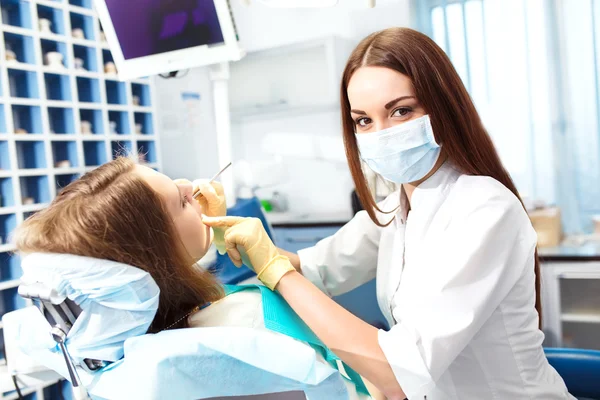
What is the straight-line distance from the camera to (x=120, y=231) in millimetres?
956

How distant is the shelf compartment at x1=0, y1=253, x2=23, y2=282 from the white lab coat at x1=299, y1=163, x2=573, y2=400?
149 centimetres

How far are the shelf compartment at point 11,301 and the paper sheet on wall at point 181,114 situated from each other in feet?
4.85

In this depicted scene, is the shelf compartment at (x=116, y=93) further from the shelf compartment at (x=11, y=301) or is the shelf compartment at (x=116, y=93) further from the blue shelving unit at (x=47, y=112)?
the shelf compartment at (x=11, y=301)

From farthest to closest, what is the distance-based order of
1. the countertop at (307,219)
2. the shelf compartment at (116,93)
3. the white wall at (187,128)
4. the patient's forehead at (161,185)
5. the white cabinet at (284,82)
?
the white cabinet at (284,82)
the white wall at (187,128)
the countertop at (307,219)
the shelf compartment at (116,93)
the patient's forehead at (161,185)

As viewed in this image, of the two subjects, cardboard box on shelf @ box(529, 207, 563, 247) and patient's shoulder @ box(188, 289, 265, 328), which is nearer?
patient's shoulder @ box(188, 289, 265, 328)

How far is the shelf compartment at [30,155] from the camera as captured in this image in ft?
6.60

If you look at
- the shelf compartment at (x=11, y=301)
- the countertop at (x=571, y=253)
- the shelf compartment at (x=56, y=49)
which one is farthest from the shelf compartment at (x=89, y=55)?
the countertop at (x=571, y=253)

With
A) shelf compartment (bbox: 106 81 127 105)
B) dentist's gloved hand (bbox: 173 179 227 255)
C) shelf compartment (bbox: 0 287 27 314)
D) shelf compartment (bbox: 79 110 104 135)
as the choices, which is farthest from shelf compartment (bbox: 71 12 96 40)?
dentist's gloved hand (bbox: 173 179 227 255)

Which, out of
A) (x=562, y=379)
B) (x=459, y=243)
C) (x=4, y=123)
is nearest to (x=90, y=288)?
(x=459, y=243)

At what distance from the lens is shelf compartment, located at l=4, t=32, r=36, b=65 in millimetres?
1978

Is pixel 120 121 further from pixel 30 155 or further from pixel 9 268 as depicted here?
pixel 9 268

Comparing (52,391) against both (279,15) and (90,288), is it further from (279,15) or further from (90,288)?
(279,15)

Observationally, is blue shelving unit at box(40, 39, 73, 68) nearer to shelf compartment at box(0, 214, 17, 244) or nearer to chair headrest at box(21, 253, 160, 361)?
shelf compartment at box(0, 214, 17, 244)

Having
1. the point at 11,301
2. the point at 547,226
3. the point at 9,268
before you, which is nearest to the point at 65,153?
the point at 9,268
